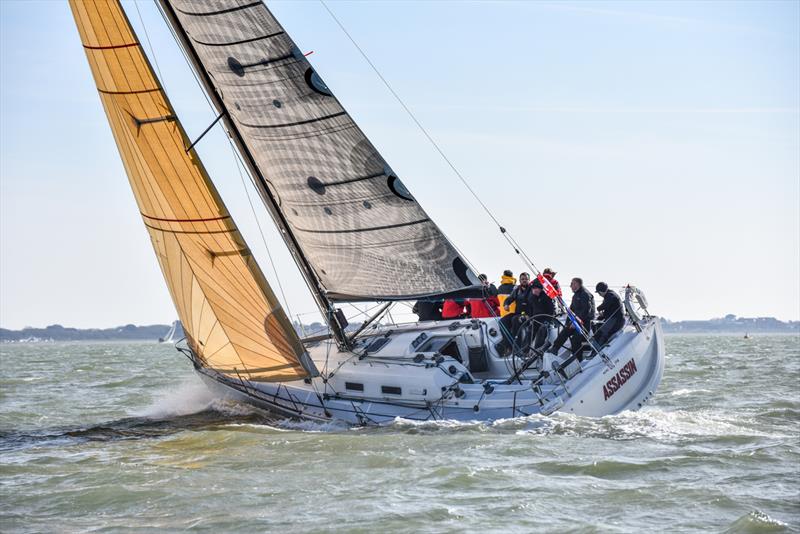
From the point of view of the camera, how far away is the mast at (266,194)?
568 inches

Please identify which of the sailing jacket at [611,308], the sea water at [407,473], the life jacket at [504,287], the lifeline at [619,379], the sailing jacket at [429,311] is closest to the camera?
the sea water at [407,473]

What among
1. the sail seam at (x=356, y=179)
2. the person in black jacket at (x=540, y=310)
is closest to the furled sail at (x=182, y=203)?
the sail seam at (x=356, y=179)

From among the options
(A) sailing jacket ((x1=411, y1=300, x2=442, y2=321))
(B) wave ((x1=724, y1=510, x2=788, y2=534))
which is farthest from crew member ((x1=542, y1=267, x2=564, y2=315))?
(B) wave ((x1=724, y1=510, x2=788, y2=534))

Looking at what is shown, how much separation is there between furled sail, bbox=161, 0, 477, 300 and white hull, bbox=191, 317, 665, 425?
42.3 inches

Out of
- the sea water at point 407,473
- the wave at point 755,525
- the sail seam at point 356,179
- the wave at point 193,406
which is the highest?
the sail seam at point 356,179

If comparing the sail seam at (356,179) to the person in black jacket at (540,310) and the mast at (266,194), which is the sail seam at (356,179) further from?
the person in black jacket at (540,310)

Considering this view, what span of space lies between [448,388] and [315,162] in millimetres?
3714

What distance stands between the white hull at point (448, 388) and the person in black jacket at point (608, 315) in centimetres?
17

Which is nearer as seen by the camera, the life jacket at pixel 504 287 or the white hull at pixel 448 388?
the white hull at pixel 448 388

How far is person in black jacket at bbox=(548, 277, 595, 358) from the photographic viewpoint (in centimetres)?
1412

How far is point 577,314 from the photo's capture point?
47.3 ft

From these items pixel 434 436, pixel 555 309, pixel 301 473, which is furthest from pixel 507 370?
pixel 301 473

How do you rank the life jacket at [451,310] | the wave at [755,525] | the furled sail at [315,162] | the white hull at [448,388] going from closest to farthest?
the wave at [755,525], the white hull at [448,388], the furled sail at [315,162], the life jacket at [451,310]

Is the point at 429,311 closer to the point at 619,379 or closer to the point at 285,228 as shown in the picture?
the point at 285,228
